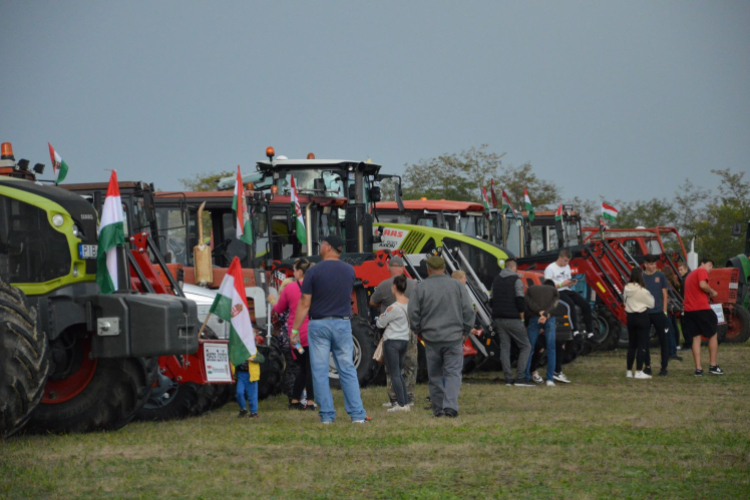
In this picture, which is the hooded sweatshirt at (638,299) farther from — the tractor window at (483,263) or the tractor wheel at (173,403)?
the tractor wheel at (173,403)

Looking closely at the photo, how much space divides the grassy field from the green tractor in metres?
0.39

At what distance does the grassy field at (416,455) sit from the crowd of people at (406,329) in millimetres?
336

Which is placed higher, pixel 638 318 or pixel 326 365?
pixel 638 318

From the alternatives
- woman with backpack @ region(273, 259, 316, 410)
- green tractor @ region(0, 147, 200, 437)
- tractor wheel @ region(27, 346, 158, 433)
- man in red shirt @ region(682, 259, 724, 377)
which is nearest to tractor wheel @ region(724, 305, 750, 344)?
man in red shirt @ region(682, 259, 724, 377)

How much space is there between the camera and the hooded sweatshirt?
14.6 meters

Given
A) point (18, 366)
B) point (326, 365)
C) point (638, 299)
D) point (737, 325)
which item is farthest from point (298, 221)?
point (737, 325)

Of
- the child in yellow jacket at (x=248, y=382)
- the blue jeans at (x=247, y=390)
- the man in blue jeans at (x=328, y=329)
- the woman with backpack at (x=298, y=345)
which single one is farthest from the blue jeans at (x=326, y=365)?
the woman with backpack at (x=298, y=345)

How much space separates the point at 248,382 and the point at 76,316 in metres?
2.28

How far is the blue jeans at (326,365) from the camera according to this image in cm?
978

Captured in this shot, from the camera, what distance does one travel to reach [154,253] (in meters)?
10.7

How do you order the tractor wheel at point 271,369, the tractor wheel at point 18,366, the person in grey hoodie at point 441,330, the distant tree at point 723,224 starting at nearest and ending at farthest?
the tractor wheel at point 18,366
the person in grey hoodie at point 441,330
the tractor wheel at point 271,369
the distant tree at point 723,224

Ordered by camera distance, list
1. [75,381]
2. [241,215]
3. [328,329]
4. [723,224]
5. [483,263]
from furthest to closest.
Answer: [723,224]
[483,263]
[241,215]
[328,329]
[75,381]

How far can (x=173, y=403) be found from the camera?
1032cm

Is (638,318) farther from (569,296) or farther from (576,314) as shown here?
(569,296)
